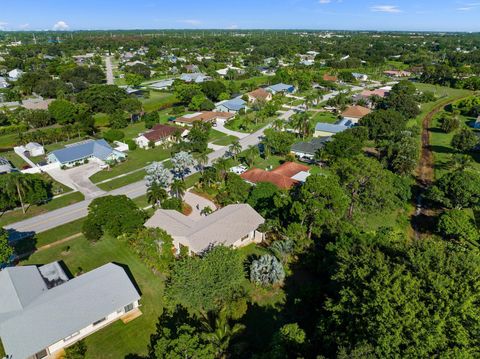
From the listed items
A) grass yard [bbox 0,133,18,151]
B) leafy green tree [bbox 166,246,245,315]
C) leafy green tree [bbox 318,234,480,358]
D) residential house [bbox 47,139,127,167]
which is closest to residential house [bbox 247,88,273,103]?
residential house [bbox 47,139,127,167]

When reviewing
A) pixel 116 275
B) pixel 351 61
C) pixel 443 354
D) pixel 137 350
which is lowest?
pixel 137 350

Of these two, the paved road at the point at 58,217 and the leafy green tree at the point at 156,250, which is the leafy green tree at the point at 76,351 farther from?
the paved road at the point at 58,217

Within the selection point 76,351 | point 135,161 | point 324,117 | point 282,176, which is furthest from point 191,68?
point 76,351

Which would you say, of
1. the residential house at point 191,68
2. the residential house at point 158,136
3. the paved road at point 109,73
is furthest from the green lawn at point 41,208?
the residential house at point 191,68

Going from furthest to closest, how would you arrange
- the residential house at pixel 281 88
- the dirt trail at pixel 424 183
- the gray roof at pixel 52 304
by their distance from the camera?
the residential house at pixel 281 88
the dirt trail at pixel 424 183
the gray roof at pixel 52 304

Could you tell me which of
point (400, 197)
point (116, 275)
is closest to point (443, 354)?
point (116, 275)

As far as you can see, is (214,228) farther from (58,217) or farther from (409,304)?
(58,217)

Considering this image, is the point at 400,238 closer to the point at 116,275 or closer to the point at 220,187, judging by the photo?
the point at 220,187
